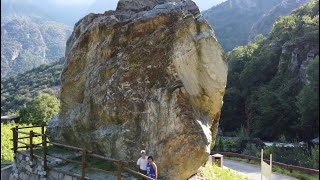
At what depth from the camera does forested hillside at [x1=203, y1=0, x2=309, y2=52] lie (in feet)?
428

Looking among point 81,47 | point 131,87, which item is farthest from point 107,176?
point 81,47

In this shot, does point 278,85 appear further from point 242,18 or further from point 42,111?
point 242,18

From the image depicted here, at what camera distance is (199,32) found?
629 inches

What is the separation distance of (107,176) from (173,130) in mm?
3203

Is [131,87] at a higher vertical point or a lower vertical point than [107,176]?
higher

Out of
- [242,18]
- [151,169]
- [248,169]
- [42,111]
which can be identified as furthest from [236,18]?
[151,169]

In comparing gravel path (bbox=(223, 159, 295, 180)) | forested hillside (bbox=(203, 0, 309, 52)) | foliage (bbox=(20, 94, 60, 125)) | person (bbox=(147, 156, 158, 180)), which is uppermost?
forested hillside (bbox=(203, 0, 309, 52))

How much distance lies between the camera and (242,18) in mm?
175750

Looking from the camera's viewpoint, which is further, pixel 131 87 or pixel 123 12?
pixel 123 12

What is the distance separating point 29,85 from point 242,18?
99605mm

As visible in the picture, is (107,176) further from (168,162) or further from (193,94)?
(193,94)

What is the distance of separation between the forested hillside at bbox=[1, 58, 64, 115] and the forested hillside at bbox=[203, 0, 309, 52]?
5861 cm

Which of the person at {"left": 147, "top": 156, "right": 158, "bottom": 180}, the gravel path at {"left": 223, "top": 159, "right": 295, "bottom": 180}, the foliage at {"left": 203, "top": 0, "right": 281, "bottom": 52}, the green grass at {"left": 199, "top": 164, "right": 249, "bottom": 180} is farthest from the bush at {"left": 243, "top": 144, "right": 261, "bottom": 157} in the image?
the foliage at {"left": 203, "top": 0, "right": 281, "bottom": 52}

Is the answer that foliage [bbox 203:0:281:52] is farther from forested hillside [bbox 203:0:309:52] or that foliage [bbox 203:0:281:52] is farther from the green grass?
the green grass
